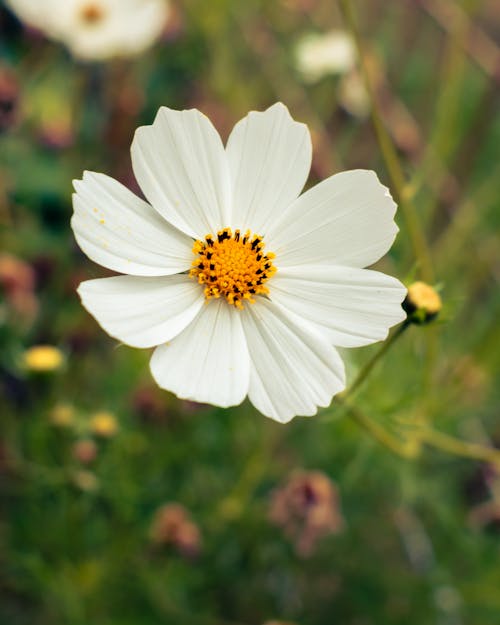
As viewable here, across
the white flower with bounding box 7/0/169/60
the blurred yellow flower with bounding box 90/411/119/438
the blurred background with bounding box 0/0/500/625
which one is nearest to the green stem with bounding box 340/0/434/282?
the blurred background with bounding box 0/0/500/625

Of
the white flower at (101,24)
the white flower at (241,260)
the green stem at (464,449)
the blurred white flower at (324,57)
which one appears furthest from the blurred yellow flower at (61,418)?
the blurred white flower at (324,57)

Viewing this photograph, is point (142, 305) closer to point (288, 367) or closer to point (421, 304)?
point (288, 367)

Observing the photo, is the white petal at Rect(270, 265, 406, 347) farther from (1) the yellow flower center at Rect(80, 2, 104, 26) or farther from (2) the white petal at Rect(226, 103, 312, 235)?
(1) the yellow flower center at Rect(80, 2, 104, 26)

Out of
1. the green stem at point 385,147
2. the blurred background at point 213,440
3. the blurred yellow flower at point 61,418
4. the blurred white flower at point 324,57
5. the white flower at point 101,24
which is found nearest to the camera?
the green stem at point 385,147

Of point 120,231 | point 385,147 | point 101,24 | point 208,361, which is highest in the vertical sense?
point 101,24

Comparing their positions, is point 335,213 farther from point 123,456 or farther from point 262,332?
point 123,456

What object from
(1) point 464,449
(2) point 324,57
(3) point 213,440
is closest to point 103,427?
(3) point 213,440

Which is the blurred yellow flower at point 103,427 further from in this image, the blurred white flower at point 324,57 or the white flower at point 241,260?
the blurred white flower at point 324,57

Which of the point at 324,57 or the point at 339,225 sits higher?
the point at 324,57
